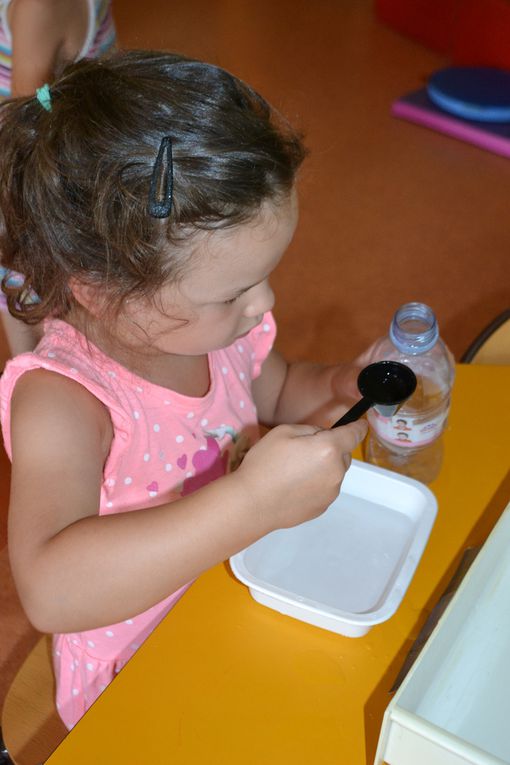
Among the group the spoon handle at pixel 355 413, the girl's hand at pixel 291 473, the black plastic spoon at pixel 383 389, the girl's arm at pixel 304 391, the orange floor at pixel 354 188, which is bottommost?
the orange floor at pixel 354 188

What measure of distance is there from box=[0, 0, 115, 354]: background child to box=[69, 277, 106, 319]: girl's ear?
0.39 metres

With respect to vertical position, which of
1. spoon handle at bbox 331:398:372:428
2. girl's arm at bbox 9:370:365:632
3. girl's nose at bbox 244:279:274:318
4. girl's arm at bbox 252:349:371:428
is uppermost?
girl's nose at bbox 244:279:274:318

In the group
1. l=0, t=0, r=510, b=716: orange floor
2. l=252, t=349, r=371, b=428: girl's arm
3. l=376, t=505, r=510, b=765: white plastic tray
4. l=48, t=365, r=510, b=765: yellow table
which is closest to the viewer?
l=376, t=505, r=510, b=765: white plastic tray

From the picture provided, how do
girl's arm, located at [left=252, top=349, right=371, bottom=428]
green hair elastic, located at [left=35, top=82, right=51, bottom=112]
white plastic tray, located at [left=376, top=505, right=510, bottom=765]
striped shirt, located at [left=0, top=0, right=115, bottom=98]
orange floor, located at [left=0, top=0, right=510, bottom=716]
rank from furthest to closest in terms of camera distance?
orange floor, located at [left=0, top=0, right=510, bottom=716] → striped shirt, located at [left=0, top=0, right=115, bottom=98] → girl's arm, located at [left=252, top=349, right=371, bottom=428] → green hair elastic, located at [left=35, top=82, right=51, bottom=112] → white plastic tray, located at [left=376, top=505, right=510, bottom=765]

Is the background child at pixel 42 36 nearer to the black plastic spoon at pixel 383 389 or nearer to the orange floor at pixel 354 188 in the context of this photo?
the orange floor at pixel 354 188

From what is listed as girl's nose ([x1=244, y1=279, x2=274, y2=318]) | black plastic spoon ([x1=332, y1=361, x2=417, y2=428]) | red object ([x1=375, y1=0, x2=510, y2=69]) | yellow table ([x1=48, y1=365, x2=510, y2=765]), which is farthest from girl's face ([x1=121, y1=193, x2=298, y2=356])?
red object ([x1=375, y1=0, x2=510, y2=69])

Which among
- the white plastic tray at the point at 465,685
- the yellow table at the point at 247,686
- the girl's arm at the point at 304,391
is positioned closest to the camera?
the white plastic tray at the point at 465,685

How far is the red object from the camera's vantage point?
3.15m

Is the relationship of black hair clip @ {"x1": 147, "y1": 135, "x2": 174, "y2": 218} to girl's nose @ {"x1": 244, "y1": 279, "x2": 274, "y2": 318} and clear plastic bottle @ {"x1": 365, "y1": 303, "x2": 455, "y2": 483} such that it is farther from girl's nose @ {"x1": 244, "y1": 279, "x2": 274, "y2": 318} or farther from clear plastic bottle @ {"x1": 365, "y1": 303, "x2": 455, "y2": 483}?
clear plastic bottle @ {"x1": 365, "y1": 303, "x2": 455, "y2": 483}

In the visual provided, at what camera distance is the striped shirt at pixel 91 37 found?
1279 millimetres

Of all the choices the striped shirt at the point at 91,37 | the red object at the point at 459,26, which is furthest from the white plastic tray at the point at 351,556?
the red object at the point at 459,26

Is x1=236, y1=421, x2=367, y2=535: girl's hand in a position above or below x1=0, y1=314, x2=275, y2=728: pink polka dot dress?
above

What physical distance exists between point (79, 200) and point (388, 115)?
2581 mm

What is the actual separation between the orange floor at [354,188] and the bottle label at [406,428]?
95cm
